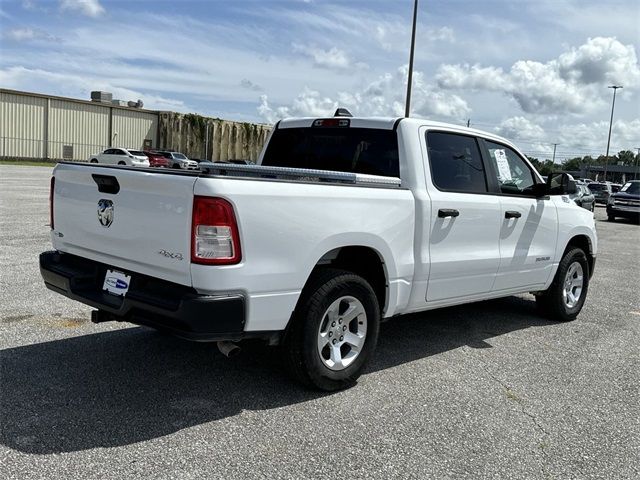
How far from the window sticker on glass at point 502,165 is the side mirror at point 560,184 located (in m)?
0.47

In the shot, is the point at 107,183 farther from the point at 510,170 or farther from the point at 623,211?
the point at 623,211

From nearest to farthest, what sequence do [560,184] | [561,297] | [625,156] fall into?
[560,184], [561,297], [625,156]

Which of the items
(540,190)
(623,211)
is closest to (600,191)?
(623,211)

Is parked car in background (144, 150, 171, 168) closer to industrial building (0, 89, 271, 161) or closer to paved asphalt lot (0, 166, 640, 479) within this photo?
industrial building (0, 89, 271, 161)

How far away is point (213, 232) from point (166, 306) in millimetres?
512

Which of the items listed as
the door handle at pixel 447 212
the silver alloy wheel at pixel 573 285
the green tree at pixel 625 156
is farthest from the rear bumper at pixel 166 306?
the green tree at pixel 625 156

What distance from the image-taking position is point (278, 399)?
409 cm

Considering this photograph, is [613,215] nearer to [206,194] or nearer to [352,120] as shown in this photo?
[352,120]

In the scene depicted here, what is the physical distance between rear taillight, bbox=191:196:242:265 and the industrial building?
4634 cm

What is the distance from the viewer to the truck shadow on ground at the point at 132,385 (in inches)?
137

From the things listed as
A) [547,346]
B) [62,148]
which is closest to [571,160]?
[62,148]

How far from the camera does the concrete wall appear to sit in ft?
197

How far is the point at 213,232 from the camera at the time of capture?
3.45m

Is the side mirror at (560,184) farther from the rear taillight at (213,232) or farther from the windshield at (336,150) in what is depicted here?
the rear taillight at (213,232)
